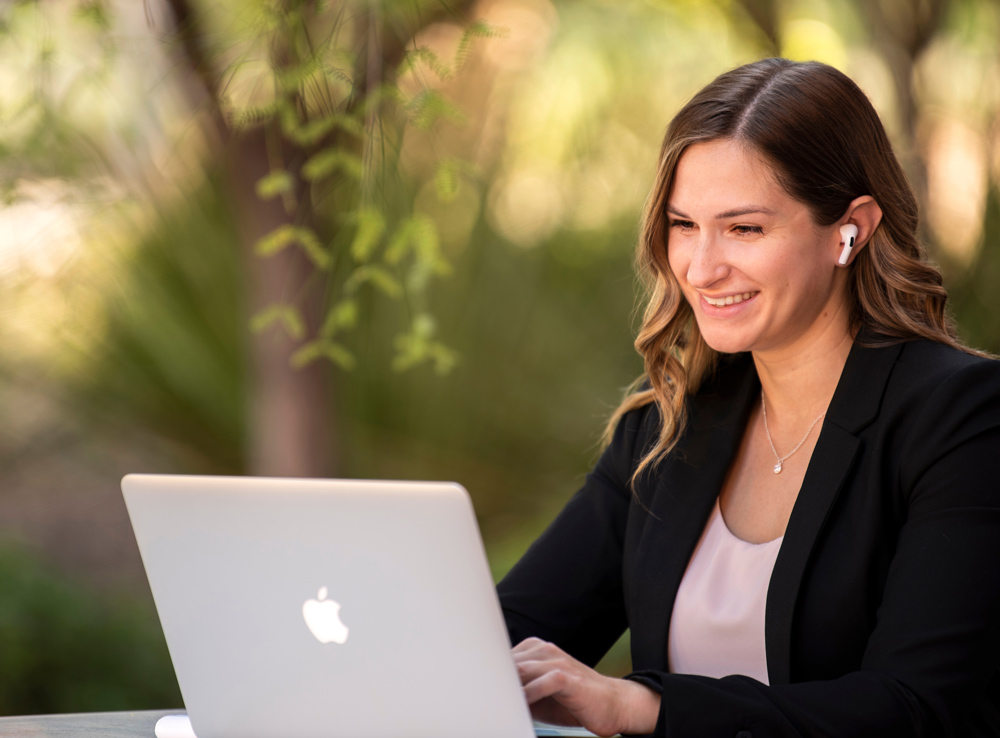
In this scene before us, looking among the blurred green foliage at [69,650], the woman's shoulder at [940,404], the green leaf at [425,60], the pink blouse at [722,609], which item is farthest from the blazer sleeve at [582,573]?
the blurred green foliage at [69,650]

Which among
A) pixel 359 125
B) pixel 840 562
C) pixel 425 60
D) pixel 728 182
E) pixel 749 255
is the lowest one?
pixel 840 562

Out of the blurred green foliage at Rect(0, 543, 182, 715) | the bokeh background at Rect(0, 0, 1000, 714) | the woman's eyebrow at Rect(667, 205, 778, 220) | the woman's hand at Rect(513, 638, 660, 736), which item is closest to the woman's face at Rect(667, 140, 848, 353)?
the woman's eyebrow at Rect(667, 205, 778, 220)

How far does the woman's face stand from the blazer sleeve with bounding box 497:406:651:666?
36 centimetres

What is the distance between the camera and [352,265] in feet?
12.5

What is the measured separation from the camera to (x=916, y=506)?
139 cm

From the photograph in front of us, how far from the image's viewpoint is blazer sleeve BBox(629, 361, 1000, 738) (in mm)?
1224

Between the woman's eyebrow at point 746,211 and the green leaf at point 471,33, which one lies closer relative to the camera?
the woman's eyebrow at point 746,211

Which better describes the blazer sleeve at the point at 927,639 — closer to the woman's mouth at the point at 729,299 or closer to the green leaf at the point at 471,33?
the woman's mouth at the point at 729,299

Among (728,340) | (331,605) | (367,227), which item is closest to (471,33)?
(367,227)

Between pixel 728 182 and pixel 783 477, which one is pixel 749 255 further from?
pixel 783 477

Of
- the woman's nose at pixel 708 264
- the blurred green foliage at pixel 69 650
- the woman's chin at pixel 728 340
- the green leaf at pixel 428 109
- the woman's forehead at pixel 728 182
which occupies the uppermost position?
the green leaf at pixel 428 109

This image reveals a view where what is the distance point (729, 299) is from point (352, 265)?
2.40m

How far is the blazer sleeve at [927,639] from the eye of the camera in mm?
1224

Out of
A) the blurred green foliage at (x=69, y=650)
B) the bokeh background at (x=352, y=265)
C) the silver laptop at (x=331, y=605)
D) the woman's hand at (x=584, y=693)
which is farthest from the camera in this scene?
the blurred green foliage at (x=69, y=650)
